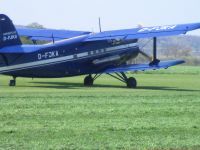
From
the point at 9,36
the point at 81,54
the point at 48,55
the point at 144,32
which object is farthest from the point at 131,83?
the point at 9,36

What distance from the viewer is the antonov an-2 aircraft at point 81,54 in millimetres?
30516

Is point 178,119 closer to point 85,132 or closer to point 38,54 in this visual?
point 85,132

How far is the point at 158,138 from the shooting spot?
12367 mm

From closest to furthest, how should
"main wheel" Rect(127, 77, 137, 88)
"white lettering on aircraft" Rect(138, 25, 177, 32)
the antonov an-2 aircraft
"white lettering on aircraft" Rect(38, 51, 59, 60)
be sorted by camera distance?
the antonov an-2 aircraft < "white lettering on aircraft" Rect(138, 25, 177, 32) < "white lettering on aircraft" Rect(38, 51, 59, 60) < "main wheel" Rect(127, 77, 137, 88)

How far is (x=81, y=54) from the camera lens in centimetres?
3288

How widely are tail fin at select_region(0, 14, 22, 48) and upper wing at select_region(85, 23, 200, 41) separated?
361 centimetres

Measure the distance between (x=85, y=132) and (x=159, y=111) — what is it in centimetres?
442

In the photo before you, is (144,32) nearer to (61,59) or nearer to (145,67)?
(145,67)

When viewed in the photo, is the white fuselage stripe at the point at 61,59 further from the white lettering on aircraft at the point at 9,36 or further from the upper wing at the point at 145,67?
the white lettering on aircraft at the point at 9,36

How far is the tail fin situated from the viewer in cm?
3127

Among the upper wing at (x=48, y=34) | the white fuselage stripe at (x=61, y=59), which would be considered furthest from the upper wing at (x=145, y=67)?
the upper wing at (x=48, y=34)

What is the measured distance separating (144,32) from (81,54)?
11.8ft

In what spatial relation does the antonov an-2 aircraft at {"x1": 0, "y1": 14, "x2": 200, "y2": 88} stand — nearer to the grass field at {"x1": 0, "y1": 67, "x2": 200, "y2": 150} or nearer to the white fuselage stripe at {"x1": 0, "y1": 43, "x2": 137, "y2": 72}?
the white fuselage stripe at {"x1": 0, "y1": 43, "x2": 137, "y2": 72}

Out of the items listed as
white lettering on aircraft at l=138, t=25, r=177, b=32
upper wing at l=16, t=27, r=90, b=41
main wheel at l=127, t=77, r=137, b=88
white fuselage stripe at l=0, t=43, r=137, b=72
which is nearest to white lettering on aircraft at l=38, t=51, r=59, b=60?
white fuselage stripe at l=0, t=43, r=137, b=72
